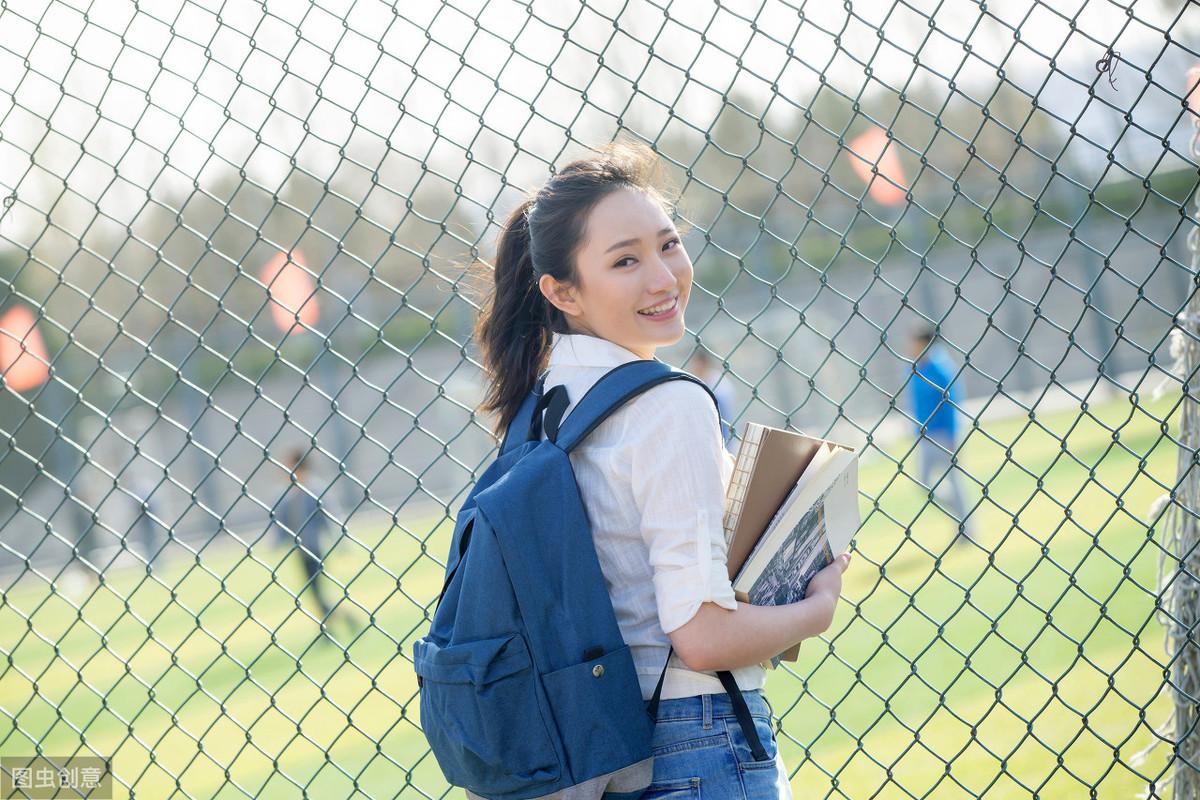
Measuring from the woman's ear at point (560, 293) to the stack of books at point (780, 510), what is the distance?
418mm

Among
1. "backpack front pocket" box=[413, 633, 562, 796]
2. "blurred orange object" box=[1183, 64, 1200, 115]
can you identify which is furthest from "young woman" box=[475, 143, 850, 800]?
"blurred orange object" box=[1183, 64, 1200, 115]

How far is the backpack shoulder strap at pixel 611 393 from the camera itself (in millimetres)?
1766

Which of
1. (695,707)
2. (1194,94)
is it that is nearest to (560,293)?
(695,707)

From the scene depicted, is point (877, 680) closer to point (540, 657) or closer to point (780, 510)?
point (780, 510)

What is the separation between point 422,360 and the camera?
30.2 meters

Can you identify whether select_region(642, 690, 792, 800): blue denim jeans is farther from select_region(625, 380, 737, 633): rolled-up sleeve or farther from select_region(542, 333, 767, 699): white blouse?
select_region(625, 380, 737, 633): rolled-up sleeve

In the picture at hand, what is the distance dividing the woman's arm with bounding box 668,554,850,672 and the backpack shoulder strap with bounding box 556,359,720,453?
14.0 inches

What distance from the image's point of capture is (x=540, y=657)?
5.62 ft

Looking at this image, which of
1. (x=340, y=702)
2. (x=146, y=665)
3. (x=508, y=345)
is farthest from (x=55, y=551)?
(x=508, y=345)

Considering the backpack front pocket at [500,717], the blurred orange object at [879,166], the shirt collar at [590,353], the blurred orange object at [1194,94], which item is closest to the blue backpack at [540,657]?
the backpack front pocket at [500,717]

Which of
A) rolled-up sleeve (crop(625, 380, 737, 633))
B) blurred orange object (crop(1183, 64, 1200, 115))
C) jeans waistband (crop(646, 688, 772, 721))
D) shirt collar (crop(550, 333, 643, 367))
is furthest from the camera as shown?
blurred orange object (crop(1183, 64, 1200, 115))

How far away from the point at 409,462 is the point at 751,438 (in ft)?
84.5

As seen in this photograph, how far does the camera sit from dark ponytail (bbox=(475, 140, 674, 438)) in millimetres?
1979

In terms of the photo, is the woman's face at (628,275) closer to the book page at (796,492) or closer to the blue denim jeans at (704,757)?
the book page at (796,492)
